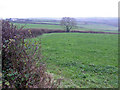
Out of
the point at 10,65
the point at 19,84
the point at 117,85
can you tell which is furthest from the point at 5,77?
the point at 117,85

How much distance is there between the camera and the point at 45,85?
366 cm

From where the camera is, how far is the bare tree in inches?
1791

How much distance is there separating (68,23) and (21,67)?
4250 cm

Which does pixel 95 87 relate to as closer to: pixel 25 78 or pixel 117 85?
pixel 117 85

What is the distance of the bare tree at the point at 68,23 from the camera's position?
45494mm

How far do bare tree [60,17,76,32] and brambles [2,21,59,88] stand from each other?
134ft

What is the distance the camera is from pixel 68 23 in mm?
45625

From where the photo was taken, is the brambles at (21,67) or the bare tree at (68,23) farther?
the bare tree at (68,23)

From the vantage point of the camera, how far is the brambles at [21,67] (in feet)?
12.5

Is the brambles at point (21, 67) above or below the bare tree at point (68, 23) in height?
below

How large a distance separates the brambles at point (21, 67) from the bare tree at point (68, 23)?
134 ft

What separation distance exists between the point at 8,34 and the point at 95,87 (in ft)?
15.7

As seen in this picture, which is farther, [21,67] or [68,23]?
[68,23]

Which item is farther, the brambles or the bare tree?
the bare tree
